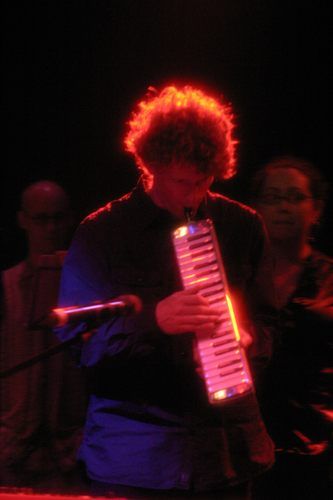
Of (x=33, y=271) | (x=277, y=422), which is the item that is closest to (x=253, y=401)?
(x=277, y=422)

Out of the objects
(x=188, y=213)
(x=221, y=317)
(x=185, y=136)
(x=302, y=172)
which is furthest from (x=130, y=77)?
(x=221, y=317)

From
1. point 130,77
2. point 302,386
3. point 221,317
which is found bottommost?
point 302,386

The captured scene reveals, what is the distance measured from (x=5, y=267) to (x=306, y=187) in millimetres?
1749

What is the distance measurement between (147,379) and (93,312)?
40 cm

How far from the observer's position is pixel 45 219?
3.27 m

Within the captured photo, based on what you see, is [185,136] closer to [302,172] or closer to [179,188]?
[179,188]

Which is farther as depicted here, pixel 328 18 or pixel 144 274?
pixel 328 18

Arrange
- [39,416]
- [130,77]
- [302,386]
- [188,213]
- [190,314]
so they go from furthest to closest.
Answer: [130,77], [39,416], [302,386], [188,213], [190,314]

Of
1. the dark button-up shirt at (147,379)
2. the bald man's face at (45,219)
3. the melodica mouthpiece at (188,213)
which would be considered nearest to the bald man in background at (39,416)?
the bald man's face at (45,219)

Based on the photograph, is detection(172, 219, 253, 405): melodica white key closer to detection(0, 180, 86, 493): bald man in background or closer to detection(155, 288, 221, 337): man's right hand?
detection(155, 288, 221, 337): man's right hand

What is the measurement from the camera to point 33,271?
3.08 meters

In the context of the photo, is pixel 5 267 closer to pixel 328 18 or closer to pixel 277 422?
pixel 277 422

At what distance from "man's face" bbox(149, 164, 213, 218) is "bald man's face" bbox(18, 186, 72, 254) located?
1342 millimetres

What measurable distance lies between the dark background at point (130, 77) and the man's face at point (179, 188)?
1.69 metres
